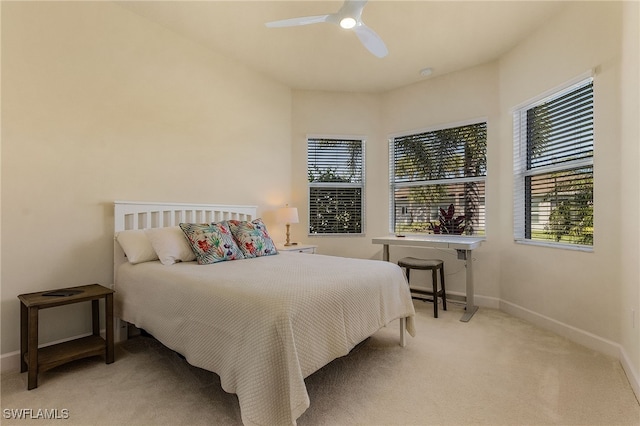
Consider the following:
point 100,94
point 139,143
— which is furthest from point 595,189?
point 100,94

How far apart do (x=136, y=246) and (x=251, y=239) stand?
92cm

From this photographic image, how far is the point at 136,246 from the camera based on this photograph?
2484mm

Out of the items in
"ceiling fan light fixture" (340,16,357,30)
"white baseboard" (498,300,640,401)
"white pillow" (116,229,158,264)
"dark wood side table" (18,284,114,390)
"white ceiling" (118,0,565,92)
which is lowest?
"white baseboard" (498,300,640,401)

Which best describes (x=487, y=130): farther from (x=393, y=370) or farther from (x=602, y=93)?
(x=393, y=370)

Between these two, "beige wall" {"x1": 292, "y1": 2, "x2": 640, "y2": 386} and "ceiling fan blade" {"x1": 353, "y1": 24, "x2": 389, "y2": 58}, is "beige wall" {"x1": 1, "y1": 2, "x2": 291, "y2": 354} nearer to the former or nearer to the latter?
"beige wall" {"x1": 292, "y1": 2, "x2": 640, "y2": 386}

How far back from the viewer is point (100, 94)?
2.55 meters

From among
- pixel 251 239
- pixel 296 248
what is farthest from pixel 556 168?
pixel 251 239

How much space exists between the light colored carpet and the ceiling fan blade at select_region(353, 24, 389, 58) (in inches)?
94.0

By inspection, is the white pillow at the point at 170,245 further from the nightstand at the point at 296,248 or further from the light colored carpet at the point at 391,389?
the nightstand at the point at 296,248

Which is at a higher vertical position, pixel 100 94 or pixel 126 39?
pixel 126 39

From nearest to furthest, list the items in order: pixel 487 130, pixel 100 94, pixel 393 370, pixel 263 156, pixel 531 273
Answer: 1. pixel 393 370
2. pixel 100 94
3. pixel 531 273
4. pixel 487 130
5. pixel 263 156

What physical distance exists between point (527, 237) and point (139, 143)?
12.9 feet

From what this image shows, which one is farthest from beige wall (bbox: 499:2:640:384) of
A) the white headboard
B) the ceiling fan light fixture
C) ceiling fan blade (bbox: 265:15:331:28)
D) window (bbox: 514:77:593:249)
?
the white headboard

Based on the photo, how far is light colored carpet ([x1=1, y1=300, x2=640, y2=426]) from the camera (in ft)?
5.24
